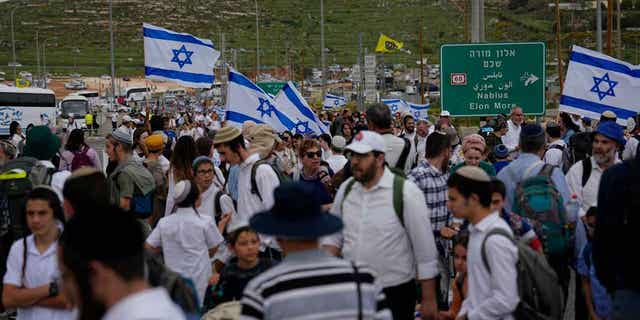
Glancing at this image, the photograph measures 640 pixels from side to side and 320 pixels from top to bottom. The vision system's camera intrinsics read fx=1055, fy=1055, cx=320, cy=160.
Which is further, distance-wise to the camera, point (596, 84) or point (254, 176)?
point (596, 84)

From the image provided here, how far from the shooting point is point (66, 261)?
136 inches

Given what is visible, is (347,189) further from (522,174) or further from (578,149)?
(578,149)

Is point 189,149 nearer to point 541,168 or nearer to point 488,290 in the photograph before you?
point 541,168

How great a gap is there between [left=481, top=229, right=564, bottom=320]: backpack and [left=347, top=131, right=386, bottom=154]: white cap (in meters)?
0.94

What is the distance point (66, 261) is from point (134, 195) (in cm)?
565

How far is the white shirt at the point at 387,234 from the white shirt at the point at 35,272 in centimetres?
165

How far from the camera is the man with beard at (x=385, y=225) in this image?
6062mm

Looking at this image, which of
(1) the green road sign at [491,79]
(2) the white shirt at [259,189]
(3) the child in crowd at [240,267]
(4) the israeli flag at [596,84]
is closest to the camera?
(3) the child in crowd at [240,267]

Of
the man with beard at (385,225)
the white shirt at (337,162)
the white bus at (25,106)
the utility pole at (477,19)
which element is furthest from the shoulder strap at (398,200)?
the white bus at (25,106)

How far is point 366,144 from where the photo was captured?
6.05m

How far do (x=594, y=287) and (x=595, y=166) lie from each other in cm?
141

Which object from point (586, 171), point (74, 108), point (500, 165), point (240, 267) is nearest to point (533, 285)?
point (240, 267)

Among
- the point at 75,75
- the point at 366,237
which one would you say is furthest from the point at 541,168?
the point at 75,75

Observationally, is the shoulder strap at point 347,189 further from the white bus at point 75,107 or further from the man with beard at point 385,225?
the white bus at point 75,107
